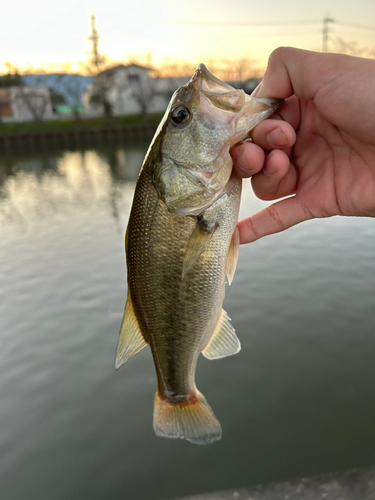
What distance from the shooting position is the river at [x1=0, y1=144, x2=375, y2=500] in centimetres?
354

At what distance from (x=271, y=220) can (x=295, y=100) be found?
81cm

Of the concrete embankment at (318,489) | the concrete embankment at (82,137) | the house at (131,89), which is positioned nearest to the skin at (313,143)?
the concrete embankment at (318,489)

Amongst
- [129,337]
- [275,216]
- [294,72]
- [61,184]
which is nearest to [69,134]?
[61,184]

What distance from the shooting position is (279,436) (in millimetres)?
3801

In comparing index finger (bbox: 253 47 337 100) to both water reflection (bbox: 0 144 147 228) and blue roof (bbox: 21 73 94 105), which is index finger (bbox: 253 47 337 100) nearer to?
water reflection (bbox: 0 144 147 228)

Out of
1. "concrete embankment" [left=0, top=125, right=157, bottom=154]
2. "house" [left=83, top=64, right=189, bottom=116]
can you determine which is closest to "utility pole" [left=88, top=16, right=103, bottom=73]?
"house" [left=83, top=64, right=189, bottom=116]

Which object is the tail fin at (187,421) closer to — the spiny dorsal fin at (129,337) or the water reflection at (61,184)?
the spiny dorsal fin at (129,337)

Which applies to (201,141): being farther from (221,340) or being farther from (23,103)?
(23,103)

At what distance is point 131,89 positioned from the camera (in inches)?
2051

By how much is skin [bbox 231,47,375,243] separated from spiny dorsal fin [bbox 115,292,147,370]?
3.21 ft

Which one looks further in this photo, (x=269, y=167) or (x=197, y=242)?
(x=269, y=167)

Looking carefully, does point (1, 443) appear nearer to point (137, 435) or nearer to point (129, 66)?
point (137, 435)

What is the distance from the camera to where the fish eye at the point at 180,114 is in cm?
176

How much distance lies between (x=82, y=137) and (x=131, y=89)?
18110 mm
